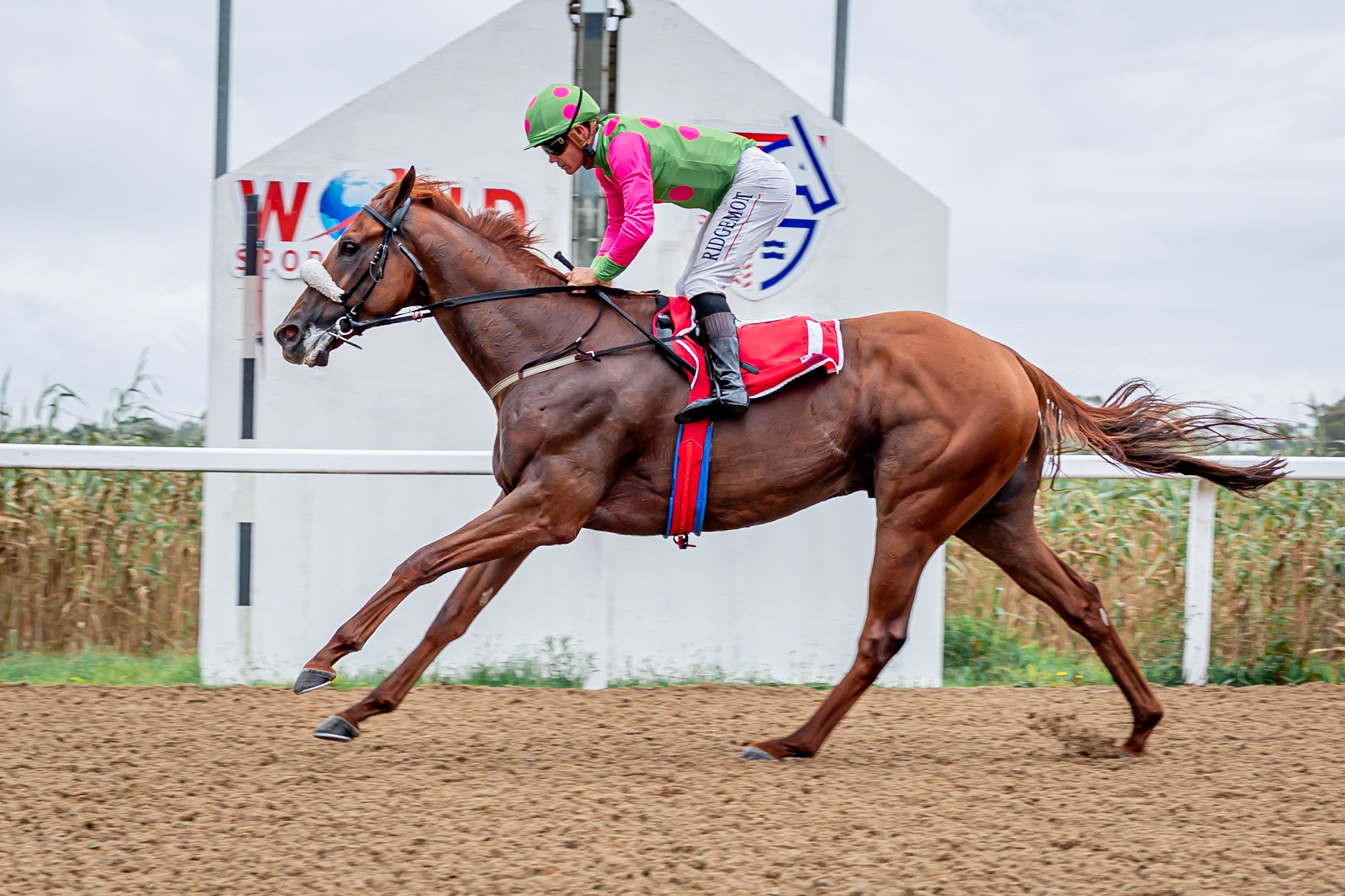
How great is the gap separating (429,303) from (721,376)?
1152 millimetres

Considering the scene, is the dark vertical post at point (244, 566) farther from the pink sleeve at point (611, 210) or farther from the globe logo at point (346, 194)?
the pink sleeve at point (611, 210)

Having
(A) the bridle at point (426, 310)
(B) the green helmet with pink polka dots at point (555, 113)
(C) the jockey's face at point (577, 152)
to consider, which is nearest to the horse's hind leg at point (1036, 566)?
(A) the bridle at point (426, 310)

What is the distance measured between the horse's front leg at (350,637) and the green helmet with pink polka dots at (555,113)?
167cm

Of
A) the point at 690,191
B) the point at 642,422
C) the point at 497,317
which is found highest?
the point at 690,191

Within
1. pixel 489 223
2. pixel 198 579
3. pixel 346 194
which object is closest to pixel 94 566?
pixel 198 579

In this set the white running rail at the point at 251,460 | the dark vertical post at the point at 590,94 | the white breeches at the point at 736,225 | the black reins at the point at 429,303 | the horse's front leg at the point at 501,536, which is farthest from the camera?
the dark vertical post at the point at 590,94

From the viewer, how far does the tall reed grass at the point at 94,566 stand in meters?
5.98

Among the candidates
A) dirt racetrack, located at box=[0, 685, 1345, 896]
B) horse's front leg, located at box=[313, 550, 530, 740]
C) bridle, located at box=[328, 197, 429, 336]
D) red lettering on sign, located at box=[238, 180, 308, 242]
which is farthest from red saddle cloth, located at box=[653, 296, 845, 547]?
red lettering on sign, located at box=[238, 180, 308, 242]

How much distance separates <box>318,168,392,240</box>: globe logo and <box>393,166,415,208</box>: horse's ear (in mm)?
1526

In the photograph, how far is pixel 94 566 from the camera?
6062 mm

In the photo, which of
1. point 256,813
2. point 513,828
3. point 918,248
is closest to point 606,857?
point 513,828

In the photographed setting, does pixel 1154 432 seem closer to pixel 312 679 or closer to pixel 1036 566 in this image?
pixel 1036 566

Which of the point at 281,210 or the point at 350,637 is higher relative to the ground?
the point at 281,210

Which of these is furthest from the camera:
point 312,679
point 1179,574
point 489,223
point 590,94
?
point 1179,574
